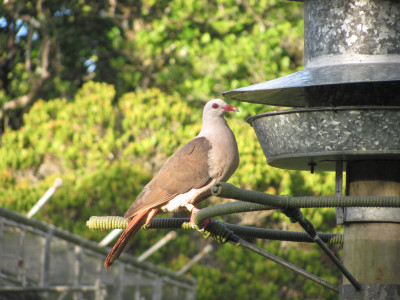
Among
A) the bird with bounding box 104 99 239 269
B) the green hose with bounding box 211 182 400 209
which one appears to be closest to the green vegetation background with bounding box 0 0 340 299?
the bird with bounding box 104 99 239 269

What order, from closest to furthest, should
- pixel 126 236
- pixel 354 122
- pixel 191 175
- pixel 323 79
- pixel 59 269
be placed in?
pixel 354 122 → pixel 323 79 → pixel 126 236 → pixel 191 175 → pixel 59 269

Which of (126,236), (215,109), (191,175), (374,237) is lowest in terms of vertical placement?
(126,236)

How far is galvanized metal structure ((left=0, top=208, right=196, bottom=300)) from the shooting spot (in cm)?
858

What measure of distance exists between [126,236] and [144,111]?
30.3ft

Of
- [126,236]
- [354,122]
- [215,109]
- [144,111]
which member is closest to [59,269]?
[144,111]

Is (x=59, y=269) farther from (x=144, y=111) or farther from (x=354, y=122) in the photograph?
(x=354, y=122)

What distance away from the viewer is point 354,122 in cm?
296

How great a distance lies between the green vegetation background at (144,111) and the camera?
11750 millimetres

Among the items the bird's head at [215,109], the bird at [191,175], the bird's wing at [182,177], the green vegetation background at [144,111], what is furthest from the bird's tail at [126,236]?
the green vegetation background at [144,111]

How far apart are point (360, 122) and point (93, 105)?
11053 millimetres

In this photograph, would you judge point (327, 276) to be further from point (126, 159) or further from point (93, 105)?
point (93, 105)

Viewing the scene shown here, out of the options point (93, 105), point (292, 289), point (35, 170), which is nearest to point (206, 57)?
point (93, 105)

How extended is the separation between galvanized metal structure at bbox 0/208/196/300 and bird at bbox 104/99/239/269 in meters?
3.99

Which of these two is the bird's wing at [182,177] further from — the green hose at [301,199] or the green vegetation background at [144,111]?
the green vegetation background at [144,111]
